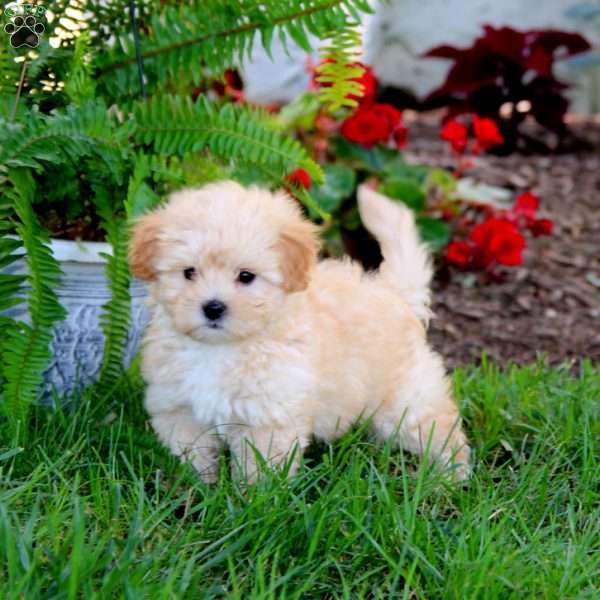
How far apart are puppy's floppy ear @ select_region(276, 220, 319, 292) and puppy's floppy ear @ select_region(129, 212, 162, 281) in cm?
36

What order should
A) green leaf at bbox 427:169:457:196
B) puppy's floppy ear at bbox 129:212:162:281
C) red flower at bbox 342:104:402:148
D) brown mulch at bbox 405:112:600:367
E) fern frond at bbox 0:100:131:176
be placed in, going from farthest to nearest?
green leaf at bbox 427:169:457:196
red flower at bbox 342:104:402:148
brown mulch at bbox 405:112:600:367
fern frond at bbox 0:100:131:176
puppy's floppy ear at bbox 129:212:162:281

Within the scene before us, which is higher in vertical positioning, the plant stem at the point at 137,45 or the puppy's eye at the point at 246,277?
the plant stem at the point at 137,45

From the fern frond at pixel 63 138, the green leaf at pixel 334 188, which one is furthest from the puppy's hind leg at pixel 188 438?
the green leaf at pixel 334 188

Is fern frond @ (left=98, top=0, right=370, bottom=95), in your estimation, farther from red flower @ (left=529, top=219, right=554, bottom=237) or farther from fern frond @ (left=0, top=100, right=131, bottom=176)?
red flower @ (left=529, top=219, right=554, bottom=237)

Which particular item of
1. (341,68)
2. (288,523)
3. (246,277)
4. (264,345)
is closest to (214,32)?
(341,68)

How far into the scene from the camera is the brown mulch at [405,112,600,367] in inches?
189

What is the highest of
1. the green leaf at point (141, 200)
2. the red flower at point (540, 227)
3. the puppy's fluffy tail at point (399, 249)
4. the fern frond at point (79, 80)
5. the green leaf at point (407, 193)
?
the fern frond at point (79, 80)

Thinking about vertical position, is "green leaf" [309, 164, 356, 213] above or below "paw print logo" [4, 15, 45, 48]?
below

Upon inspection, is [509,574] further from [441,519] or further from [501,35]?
[501,35]

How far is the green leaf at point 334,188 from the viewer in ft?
16.9

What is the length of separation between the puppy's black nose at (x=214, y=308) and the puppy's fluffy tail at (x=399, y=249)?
3.06ft

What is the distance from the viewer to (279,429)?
2.94 metres

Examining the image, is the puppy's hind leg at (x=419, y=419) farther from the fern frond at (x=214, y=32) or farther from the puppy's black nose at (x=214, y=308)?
the fern frond at (x=214, y=32)

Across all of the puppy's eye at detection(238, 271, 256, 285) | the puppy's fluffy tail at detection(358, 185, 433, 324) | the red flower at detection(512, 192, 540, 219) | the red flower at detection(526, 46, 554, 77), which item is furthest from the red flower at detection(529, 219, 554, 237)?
the puppy's eye at detection(238, 271, 256, 285)
